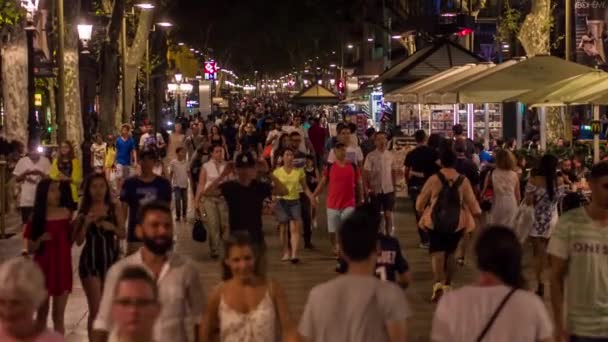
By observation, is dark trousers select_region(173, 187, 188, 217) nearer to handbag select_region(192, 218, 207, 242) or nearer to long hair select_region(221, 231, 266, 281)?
handbag select_region(192, 218, 207, 242)

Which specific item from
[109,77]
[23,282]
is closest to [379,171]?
[23,282]

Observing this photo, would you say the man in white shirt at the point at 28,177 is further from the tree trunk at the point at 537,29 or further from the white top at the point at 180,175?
the tree trunk at the point at 537,29

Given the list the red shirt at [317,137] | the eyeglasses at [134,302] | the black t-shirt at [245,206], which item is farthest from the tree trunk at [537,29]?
the eyeglasses at [134,302]

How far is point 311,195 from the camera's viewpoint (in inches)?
627

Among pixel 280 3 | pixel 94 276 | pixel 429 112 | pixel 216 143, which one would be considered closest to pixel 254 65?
pixel 280 3

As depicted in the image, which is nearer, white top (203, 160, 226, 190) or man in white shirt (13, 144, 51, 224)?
white top (203, 160, 226, 190)

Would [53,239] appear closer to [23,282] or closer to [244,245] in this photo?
[244,245]

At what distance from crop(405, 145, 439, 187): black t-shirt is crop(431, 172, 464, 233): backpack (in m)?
4.82

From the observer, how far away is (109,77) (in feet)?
124

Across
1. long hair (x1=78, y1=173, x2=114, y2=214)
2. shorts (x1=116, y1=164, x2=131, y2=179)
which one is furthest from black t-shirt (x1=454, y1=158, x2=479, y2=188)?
shorts (x1=116, y1=164, x2=131, y2=179)

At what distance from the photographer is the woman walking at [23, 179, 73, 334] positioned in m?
9.62

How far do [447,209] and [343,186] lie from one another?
3053mm

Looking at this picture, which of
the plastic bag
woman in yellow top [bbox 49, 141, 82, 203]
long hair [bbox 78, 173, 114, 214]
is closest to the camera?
long hair [bbox 78, 173, 114, 214]

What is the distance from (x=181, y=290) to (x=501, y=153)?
8537mm
